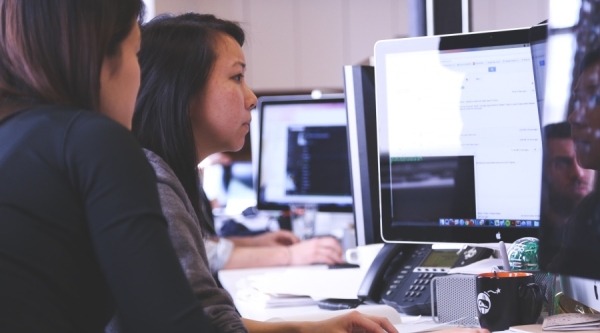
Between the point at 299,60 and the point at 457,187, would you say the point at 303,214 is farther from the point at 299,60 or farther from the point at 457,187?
the point at 299,60

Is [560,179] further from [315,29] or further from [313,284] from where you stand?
[315,29]

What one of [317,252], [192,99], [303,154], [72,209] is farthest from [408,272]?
Answer: [303,154]

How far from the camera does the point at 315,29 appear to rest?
6.22 m

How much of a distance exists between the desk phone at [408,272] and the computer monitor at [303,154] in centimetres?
112

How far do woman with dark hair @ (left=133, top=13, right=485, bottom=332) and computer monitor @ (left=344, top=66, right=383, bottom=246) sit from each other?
325mm

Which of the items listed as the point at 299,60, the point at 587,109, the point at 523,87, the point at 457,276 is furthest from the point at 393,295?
the point at 299,60

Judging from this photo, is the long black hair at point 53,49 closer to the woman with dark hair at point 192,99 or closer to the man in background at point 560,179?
the woman with dark hair at point 192,99

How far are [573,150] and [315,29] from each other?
5343 millimetres

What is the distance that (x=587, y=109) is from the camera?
0.94 meters

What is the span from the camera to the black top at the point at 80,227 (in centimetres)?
77

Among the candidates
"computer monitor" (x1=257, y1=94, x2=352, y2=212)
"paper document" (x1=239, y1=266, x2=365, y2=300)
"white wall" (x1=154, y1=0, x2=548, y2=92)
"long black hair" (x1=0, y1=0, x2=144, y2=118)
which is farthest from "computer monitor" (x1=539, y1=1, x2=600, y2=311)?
"white wall" (x1=154, y1=0, x2=548, y2=92)

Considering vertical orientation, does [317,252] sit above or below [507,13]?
below

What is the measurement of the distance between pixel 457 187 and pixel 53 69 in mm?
774

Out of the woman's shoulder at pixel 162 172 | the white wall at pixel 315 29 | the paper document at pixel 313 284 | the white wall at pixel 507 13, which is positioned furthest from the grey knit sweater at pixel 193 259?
the white wall at pixel 507 13
